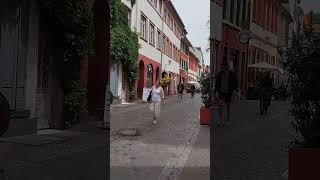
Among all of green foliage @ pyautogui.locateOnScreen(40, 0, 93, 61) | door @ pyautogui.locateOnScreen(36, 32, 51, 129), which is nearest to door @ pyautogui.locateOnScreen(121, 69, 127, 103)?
green foliage @ pyautogui.locateOnScreen(40, 0, 93, 61)

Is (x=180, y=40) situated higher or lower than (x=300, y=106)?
higher

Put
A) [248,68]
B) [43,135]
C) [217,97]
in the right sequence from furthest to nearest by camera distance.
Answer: [43,135] → [217,97] → [248,68]

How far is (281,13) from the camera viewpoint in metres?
3.89

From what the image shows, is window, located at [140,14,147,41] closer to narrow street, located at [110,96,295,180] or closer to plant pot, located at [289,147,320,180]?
narrow street, located at [110,96,295,180]

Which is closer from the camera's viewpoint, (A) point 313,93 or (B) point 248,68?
(B) point 248,68

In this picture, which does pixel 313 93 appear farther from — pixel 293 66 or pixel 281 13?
pixel 281 13

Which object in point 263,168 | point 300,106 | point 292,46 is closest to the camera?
point 292,46

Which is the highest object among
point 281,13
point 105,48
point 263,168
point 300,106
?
point 281,13

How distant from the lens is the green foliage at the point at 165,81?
3624 millimetres

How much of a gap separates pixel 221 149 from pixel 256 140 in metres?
1.57

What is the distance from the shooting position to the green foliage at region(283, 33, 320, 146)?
521 centimetres

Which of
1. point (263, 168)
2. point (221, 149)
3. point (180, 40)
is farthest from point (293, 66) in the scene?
point (221, 149)

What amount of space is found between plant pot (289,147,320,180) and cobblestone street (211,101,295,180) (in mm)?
473

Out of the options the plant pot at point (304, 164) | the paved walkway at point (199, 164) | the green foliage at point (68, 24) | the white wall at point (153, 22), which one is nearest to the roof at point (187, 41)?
the white wall at point (153, 22)
